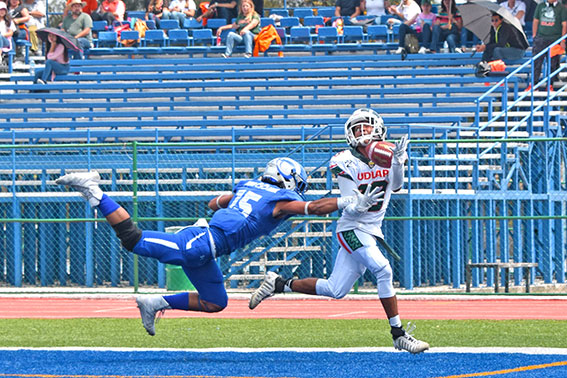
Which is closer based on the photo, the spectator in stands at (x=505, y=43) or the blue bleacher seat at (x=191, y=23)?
the spectator in stands at (x=505, y=43)

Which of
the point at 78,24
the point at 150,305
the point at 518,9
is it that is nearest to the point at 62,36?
the point at 78,24

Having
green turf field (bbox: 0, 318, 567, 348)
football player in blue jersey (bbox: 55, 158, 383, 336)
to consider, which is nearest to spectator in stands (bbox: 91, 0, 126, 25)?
green turf field (bbox: 0, 318, 567, 348)

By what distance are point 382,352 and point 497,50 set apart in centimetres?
1274

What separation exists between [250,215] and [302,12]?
1860 centimetres

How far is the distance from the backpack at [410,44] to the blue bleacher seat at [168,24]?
17.6 ft

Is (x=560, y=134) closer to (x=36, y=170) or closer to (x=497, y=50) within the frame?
(x=497, y=50)

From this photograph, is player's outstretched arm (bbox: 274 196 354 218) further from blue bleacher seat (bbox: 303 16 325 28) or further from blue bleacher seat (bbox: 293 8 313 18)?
blue bleacher seat (bbox: 293 8 313 18)

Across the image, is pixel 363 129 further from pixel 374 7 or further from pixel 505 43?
pixel 374 7

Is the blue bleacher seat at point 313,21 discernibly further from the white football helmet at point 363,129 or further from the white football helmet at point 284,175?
the white football helmet at point 284,175

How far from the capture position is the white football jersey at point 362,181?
334 inches

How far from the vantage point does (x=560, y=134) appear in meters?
18.5

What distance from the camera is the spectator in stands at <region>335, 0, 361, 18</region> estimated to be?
24.5 m

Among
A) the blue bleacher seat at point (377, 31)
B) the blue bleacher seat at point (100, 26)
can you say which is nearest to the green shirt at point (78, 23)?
the blue bleacher seat at point (100, 26)

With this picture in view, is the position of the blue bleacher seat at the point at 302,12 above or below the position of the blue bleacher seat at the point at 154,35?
above
